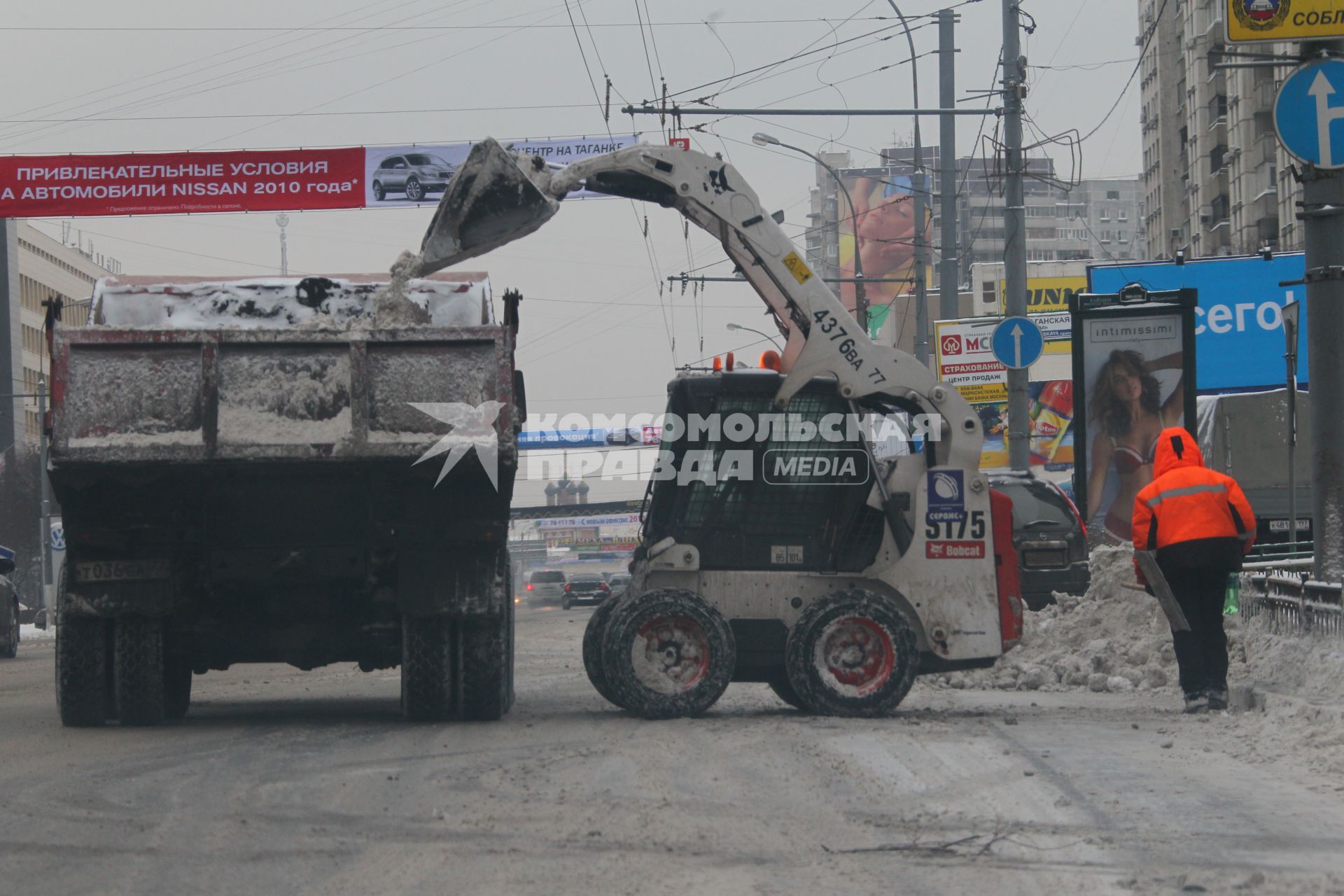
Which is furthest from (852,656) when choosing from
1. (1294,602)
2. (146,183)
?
(146,183)

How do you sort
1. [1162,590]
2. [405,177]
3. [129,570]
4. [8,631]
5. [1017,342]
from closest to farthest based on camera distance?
[129,570] < [1162,590] < [1017,342] < [8,631] < [405,177]

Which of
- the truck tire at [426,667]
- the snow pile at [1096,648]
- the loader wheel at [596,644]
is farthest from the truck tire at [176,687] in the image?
the snow pile at [1096,648]

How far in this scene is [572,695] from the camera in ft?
42.2

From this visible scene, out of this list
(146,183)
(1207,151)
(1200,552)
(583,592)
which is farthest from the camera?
(1207,151)

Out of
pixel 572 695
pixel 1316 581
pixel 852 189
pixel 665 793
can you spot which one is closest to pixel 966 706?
pixel 1316 581

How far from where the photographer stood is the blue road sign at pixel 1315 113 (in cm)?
1034

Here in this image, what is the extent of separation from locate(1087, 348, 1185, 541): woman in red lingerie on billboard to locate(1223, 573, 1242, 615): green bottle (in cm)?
517

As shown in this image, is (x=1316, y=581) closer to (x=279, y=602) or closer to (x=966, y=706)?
(x=966, y=706)

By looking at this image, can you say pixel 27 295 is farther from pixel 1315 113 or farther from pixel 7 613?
pixel 1315 113

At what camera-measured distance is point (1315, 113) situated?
34.2 ft

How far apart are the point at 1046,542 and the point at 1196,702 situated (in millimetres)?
7418

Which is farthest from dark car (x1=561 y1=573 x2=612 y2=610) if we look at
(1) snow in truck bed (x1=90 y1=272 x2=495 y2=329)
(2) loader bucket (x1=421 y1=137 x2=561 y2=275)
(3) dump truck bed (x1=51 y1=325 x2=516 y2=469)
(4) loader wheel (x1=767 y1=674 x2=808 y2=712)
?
(3) dump truck bed (x1=51 y1=325 x2=516 y2=469)

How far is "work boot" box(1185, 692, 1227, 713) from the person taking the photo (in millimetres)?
9984

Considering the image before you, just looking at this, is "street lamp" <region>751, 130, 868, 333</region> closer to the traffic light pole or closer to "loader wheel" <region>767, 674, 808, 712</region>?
the traffic light pole
